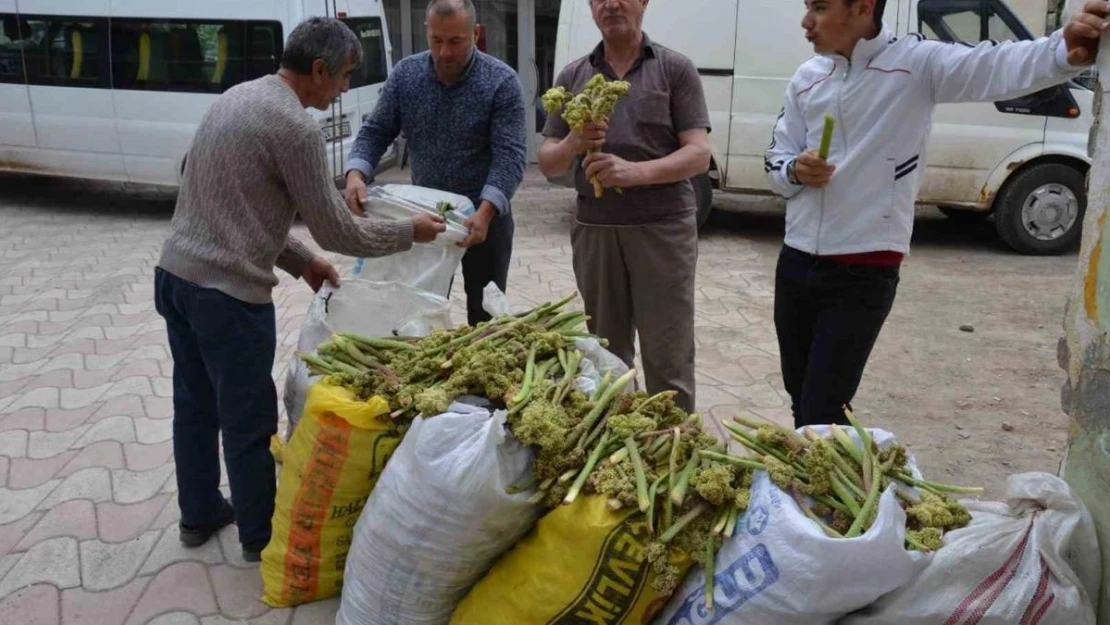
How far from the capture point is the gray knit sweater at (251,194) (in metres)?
2.90

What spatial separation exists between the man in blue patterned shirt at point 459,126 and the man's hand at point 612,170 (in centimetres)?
65

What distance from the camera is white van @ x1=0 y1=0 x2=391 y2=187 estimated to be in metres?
9.07

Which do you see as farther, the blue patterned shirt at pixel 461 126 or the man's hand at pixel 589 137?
the blue patterned shirt at pixel 461 126

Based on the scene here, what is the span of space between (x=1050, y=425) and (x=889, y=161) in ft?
8.85

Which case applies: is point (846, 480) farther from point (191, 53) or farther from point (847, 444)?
point (191, 53)

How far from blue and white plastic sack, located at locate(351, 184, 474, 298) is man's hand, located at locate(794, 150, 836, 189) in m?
1.40

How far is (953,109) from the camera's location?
8188 mm

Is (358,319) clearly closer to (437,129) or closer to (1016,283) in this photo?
(437,129)

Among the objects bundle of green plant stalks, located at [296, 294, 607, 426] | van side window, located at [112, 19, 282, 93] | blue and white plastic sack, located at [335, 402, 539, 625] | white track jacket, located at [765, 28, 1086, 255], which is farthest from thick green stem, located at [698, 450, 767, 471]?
van side window, located at [112, 19, 282, 93]

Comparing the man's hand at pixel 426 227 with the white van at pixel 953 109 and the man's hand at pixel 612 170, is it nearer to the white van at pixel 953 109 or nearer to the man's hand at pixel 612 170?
the man's hand at pixel 612 170

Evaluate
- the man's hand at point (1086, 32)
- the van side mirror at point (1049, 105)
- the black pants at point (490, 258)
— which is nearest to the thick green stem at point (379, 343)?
the black pants at point (490, 258)

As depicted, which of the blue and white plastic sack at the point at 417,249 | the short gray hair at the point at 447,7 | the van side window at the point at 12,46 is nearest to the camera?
the blue and white plastic sack at the point at 417,249

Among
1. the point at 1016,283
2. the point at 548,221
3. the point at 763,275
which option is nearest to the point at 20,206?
the point at 548,221

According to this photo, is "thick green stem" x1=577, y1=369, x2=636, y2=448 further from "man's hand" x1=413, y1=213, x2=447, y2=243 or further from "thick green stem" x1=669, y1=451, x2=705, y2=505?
"man's hand" x1=413, y1=213, x2=447, y2=243
